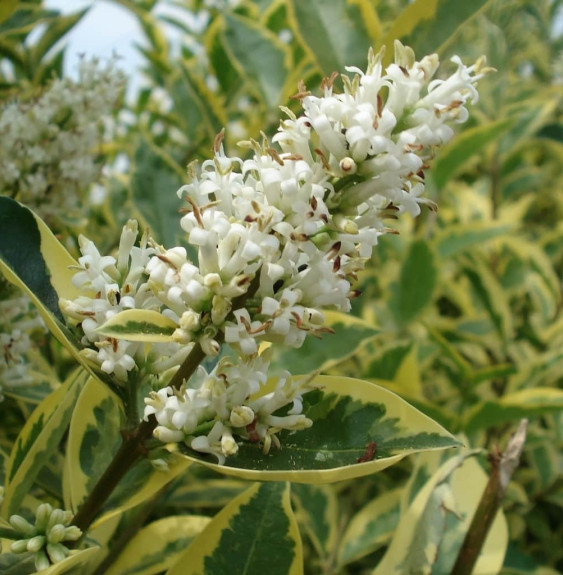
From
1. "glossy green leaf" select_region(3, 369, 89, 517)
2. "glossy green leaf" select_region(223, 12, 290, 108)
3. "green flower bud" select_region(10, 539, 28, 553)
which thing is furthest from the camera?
"glossy green leaf" select_region(223, 12, 290, 108)

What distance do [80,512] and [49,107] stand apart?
744mm

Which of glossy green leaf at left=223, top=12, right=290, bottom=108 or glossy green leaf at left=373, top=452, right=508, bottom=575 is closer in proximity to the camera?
glossy green leaf at left=373, top=452, right=508, bottom=575

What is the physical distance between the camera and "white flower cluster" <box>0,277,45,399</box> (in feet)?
3.16

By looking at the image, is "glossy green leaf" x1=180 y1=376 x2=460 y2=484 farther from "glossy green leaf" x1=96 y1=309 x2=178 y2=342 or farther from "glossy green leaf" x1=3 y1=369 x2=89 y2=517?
"glossy green leaf" x1=3 y1=369 x2=89 y2=517

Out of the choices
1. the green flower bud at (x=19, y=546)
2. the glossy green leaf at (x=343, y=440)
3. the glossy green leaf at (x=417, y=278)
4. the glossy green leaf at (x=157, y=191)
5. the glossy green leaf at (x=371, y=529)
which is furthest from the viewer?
the glossy green leaf at (x=417, y=278)

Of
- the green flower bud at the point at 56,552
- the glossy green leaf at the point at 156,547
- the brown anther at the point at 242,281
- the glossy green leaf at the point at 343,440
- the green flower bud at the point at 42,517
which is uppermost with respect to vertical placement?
the brown anther at the point at 242,281

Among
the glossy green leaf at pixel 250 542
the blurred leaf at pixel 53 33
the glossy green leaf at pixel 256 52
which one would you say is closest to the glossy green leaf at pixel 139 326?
the glossy green leaf at pixel 250 542

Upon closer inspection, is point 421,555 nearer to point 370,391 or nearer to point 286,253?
point 370,391

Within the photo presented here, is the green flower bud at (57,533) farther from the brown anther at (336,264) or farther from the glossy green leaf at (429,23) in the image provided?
the glossy green leaf at (429,23)

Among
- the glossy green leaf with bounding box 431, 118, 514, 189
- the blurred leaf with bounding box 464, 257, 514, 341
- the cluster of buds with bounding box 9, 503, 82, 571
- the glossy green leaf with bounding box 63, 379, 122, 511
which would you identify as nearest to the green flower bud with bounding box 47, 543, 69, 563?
the cluster of buds with bounding box 9, 503, 82, 571

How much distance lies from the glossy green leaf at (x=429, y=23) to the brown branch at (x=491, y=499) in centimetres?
62

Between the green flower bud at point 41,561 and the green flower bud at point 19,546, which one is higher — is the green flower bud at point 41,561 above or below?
below

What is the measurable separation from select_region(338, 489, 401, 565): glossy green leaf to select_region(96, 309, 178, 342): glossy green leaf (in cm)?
87

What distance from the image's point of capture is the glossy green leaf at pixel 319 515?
4.63 ft
